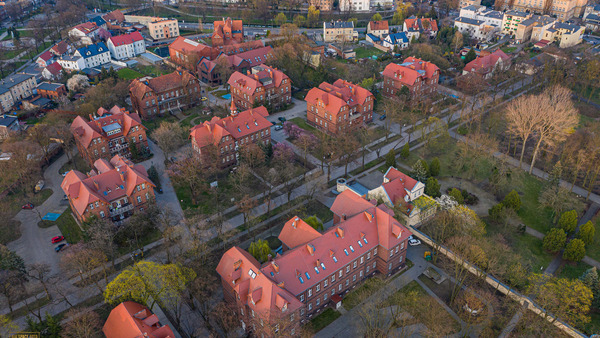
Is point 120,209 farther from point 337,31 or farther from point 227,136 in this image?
point 337,31

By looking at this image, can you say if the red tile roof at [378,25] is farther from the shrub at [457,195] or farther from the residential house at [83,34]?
the residential house at [83,34]

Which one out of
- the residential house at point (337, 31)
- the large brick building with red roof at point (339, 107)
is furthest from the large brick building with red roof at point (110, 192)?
the residential house at point (337, 31)

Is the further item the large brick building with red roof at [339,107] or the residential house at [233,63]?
the residential house at [233,63]

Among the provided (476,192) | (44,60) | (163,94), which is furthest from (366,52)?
(44,60)

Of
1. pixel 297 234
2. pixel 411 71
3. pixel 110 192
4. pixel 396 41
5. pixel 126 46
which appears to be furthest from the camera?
pixel 396 41

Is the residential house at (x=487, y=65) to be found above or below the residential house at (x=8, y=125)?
above

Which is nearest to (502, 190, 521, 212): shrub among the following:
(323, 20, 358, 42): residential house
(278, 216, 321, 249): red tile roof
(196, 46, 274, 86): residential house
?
(278, 216, 321, 249): red tile roof

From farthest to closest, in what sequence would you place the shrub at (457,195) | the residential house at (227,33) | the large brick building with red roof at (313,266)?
the residential house at (227,33), the shrub at (457,195), the large brick building with red roof at (313,266)
